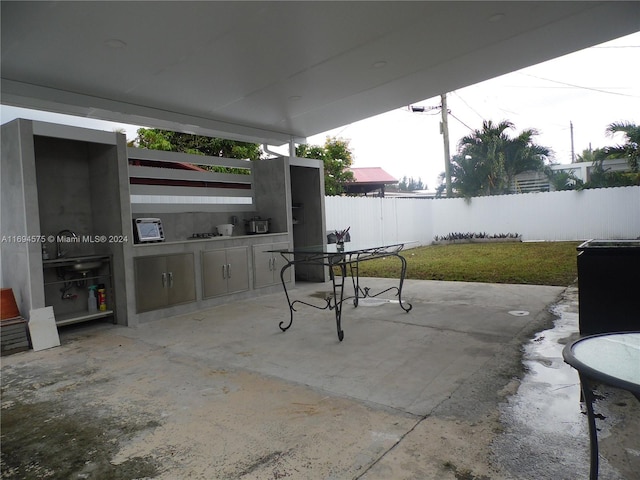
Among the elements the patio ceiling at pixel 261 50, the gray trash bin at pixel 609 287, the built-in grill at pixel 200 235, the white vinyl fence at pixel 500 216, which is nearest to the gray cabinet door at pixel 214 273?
the built-in grill at pixel 200 235

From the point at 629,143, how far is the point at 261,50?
12.2m

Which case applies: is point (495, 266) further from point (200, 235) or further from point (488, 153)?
point (488, 153)

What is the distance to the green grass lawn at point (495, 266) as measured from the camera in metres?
6.97

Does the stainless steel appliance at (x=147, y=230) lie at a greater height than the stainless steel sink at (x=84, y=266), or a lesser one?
greater

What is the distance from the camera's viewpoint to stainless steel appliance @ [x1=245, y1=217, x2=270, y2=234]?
6848mm

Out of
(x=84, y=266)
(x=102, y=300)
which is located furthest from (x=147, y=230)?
(x=102, y=300)

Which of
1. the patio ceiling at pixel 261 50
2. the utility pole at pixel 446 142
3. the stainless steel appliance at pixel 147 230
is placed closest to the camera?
the patio ceiling at pixel 261 50

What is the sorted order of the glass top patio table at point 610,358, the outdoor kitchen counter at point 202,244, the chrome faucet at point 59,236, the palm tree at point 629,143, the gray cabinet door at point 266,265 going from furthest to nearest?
the palm tree at point 629,143
the gray cabinet door at point 266,265
the outdoor kitchen counter at point 202,244
the chrome faucet at point 59,236
the glass top patio table at point 610,358

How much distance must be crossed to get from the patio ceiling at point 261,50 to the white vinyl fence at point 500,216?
495cm

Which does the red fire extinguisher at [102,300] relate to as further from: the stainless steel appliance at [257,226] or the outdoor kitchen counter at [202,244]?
the stainless steel appliance at [257,226]

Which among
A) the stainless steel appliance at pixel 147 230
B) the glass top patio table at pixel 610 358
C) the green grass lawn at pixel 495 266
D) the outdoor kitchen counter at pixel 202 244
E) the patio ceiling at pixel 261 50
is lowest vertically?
the green grass lawn at pixel 495 266

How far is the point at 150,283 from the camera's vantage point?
505 cm

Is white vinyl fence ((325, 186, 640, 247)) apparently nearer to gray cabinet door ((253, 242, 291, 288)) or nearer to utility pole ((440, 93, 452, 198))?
utility pole ((440, 93, 452, 198))

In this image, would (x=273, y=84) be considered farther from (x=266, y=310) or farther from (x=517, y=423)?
(x=517, y=423)
